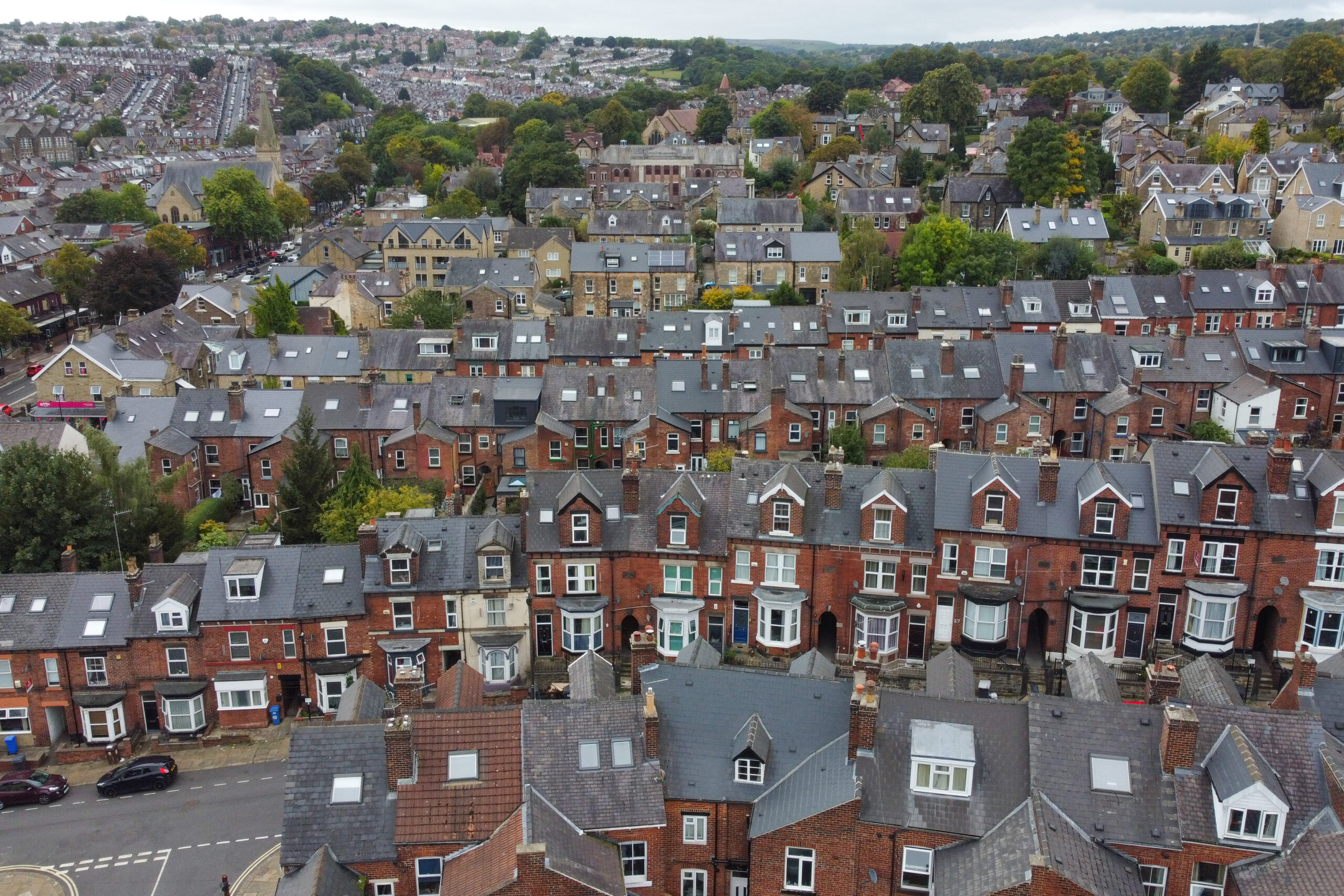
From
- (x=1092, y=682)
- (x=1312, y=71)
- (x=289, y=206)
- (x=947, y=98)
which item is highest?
(x=1312, y=71)

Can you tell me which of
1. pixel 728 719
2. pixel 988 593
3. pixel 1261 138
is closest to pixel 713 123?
pixel 1261 138

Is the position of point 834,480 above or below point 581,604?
above

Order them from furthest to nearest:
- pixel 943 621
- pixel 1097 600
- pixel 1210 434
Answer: pixel 1210 434
pixel 943 621
pixel 1097 600

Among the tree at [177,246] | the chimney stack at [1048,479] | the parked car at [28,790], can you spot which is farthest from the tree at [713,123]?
the parked car at [28,790]

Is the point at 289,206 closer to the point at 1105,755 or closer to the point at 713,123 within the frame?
the point at 713,123

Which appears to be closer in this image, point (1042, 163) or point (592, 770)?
point (592, 770)

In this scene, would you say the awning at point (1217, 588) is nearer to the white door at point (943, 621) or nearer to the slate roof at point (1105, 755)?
the white door at point (943, 621)
